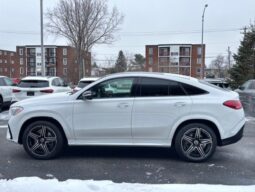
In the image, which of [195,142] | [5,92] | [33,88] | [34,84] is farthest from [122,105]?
[5,92]

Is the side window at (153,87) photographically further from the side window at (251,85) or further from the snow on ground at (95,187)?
the side window at (251,85)

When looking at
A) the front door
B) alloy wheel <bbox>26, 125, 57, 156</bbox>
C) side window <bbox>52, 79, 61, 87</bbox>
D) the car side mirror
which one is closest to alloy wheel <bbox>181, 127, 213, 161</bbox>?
the front door

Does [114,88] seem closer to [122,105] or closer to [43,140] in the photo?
[122,105]

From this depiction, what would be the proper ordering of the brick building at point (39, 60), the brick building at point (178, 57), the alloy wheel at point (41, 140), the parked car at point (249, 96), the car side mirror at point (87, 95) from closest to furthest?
the car side mirror at point (87, 95)
the alloy wheel at point (41, 140)
the parked car at point (249, 96)
the brick building at point (178, 57)
the brick building at point (39, 60)

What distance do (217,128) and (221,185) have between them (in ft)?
4.56

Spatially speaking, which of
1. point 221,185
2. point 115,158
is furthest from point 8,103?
point 221,185

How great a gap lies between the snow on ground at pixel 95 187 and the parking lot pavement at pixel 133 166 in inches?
13.2

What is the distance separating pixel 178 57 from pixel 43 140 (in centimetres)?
7712

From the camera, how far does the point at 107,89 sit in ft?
19.7

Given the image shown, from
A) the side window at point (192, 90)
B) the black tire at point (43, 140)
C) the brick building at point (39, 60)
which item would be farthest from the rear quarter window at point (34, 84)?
the brick building at point (39, 60)

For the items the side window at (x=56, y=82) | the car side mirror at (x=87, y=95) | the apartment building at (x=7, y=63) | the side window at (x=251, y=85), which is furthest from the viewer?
the apartment building at (x=7, y=63)

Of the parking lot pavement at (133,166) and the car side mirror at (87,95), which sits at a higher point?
the car side mirror at (87,95)

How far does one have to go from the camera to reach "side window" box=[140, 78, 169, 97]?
5883mm

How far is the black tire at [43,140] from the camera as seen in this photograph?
5926mm
